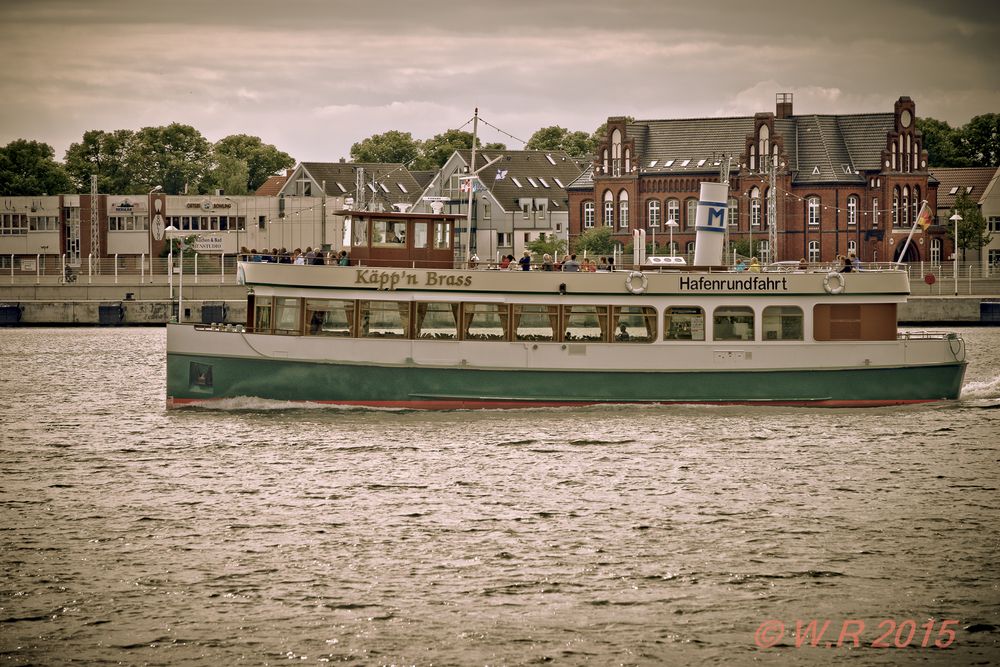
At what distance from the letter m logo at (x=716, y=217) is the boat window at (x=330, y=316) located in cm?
943

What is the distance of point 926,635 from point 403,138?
145m

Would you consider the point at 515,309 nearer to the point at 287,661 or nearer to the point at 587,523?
the point at 587,523

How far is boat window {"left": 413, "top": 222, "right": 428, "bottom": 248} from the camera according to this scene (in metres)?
34.7

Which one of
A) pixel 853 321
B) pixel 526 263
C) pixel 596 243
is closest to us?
pixel 853 321

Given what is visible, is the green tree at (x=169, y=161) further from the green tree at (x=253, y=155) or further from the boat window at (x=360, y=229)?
the boat window at (x=360, y=229)

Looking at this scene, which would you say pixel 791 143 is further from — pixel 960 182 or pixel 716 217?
pixel 716 217

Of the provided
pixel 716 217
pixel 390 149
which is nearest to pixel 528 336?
pixel 716 217

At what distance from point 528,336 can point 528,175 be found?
93.8m

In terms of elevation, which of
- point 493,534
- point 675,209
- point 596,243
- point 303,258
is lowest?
point 493,534

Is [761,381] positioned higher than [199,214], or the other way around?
[199,214]

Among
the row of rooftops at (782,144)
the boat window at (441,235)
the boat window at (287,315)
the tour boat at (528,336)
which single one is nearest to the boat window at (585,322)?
the tour boat at (528,336)

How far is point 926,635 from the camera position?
17.1 metres

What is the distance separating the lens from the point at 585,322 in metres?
33.9

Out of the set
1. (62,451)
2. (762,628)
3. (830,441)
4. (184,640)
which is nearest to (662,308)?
(830,441)
